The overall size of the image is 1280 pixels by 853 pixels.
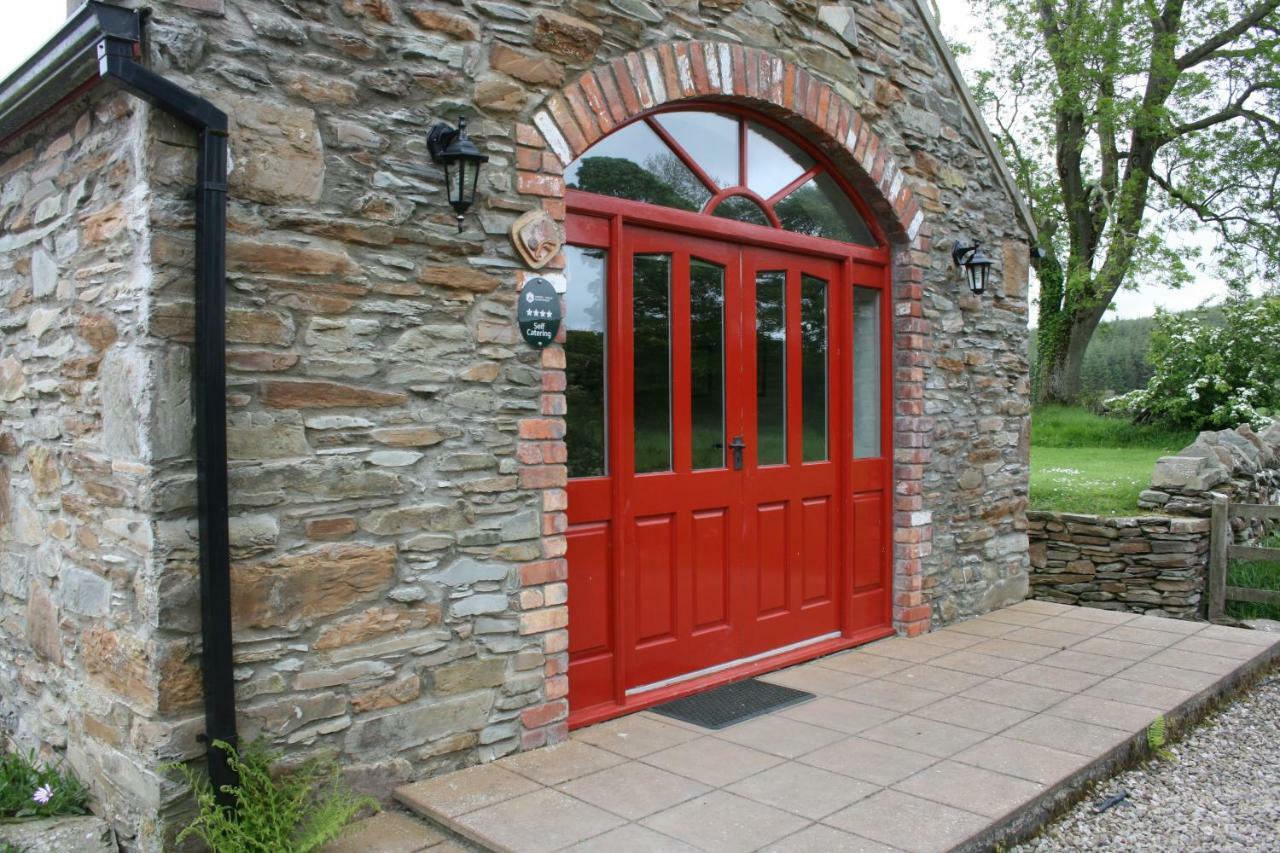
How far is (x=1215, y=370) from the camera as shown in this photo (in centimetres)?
1315

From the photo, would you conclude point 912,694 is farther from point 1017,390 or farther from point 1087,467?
point 1087,467

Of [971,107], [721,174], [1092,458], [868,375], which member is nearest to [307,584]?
[721,174]

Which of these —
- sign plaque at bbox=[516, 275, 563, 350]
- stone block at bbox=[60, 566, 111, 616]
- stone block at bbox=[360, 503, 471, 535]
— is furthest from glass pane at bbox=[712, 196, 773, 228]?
stone block at bbox=[60, 566, 111, 616]

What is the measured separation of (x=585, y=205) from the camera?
420 cm

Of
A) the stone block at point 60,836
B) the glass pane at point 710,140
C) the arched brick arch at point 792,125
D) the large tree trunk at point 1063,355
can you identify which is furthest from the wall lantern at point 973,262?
the large tree trunk at point 1063,355

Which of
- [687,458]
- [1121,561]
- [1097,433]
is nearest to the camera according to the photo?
[687,458]

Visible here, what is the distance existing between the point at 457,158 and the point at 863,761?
9.38 feet

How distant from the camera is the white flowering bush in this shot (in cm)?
1281

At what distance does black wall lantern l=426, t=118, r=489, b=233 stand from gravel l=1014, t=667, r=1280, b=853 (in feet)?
10.4

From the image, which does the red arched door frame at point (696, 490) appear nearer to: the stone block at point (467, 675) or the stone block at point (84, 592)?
the stone block at point (467, 675)

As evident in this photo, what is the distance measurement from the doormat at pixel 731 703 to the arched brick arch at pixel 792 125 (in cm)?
73

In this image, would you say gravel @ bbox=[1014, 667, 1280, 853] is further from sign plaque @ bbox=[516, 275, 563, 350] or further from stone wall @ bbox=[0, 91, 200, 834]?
stone wall @ bbox=[0, 91, 200, 834]

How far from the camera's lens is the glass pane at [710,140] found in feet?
15.5

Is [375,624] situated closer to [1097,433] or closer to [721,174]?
[721,174]
